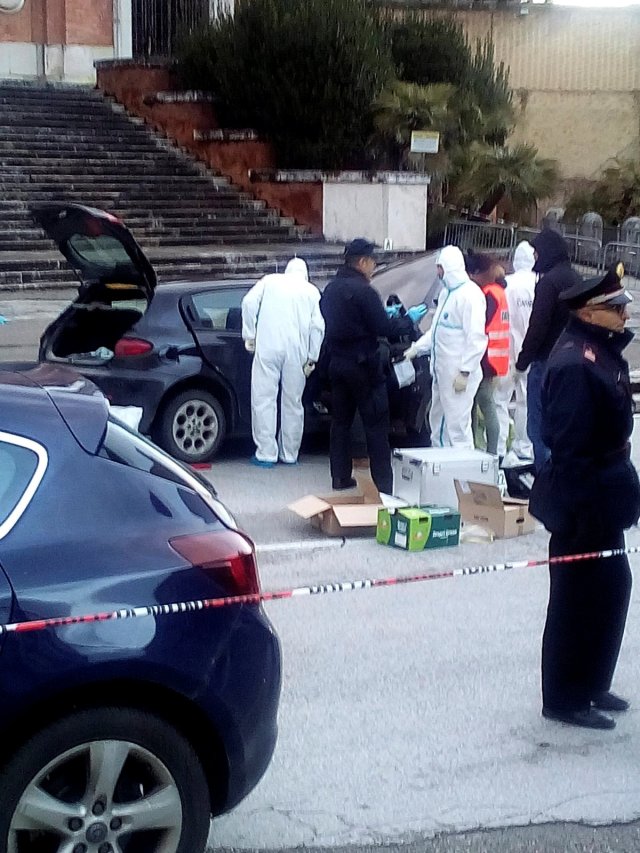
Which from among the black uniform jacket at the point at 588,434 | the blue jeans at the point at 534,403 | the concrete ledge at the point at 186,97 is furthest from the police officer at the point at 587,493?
the concrete ledge at the point at 186,97

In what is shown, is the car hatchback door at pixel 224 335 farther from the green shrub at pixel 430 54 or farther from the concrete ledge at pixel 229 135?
the green shrub at pixel 430 54

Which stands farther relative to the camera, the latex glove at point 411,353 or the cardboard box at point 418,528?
the latex glove at point 411,353

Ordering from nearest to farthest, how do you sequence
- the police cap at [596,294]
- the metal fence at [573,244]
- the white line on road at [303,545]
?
the police cap at [596,294] → the white line on road at [303,545] → the metal fence at [573,244]

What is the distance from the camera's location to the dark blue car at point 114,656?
3242 millimetres

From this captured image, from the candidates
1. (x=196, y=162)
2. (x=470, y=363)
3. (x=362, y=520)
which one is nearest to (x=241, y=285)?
(x=470, y=363)

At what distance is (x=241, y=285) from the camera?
32.9ft

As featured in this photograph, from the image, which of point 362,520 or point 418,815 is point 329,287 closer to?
point 362,520

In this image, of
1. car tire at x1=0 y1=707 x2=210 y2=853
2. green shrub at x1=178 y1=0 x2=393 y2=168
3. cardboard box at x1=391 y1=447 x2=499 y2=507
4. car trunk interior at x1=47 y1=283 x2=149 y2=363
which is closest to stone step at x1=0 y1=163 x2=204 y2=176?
green shrub at x1=178 y1=0 x2=393 y2=168

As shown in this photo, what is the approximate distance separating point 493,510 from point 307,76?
18.0m

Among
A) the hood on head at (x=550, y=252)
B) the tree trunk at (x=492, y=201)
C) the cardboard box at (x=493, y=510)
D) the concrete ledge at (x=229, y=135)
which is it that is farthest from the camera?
the tree trunk at (x=492, y=201)

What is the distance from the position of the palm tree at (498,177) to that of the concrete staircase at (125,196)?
141 inches

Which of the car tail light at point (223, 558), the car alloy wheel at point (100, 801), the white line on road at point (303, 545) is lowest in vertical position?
the white line on road at point (303, 545)

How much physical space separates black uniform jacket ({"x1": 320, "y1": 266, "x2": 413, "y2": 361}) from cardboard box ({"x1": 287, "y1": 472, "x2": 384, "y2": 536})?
1079mm

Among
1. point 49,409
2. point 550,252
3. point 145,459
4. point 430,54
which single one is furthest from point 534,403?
point 430,54
